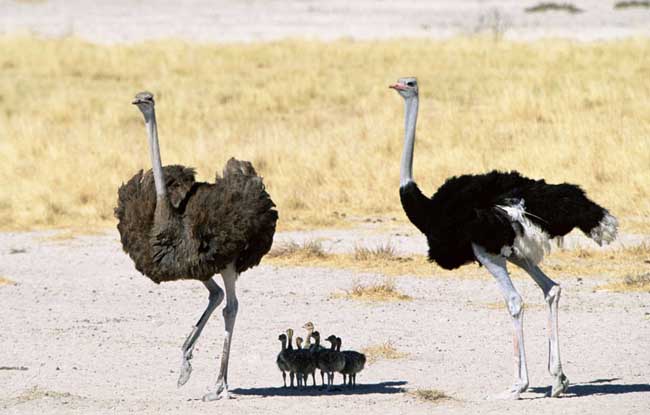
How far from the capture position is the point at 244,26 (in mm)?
40562

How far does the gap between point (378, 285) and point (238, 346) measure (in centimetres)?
Result: 258

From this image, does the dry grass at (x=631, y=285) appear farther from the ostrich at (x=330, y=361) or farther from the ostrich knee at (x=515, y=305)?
the ostrich at (x=330, y=361)

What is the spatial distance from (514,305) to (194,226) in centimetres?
196

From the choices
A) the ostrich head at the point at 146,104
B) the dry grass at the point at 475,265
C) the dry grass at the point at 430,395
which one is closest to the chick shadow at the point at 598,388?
the dry grass at the point at 430,395

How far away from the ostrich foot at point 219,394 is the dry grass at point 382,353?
1.48 meters

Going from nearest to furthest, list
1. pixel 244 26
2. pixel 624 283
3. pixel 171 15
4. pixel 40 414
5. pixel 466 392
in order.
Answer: pixel 40 414, pixel 466 392, pixel 624 283, pixel 244 26, pixel 171 15

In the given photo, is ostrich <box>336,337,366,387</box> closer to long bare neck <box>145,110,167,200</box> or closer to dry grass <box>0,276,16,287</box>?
long bare neck <box>145,110,167,200</box>

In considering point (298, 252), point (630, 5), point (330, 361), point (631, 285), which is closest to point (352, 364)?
point (330, 361)

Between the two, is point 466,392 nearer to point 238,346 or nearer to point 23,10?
point 238,346

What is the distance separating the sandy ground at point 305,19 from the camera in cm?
3734

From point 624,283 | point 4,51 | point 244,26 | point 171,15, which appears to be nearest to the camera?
point 624,283

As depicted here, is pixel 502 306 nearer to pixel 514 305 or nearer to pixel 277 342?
pixel 277 342

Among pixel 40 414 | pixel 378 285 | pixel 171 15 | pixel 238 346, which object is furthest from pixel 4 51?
pixel 40 414

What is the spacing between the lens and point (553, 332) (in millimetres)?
8359
